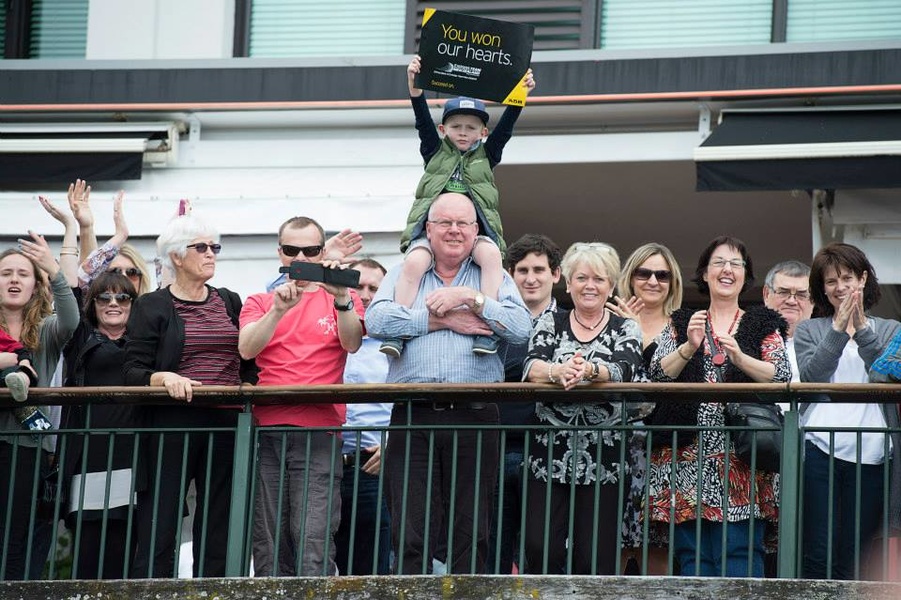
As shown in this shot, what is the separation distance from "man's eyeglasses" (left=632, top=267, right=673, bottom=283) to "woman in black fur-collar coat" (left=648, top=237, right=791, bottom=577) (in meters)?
0.55

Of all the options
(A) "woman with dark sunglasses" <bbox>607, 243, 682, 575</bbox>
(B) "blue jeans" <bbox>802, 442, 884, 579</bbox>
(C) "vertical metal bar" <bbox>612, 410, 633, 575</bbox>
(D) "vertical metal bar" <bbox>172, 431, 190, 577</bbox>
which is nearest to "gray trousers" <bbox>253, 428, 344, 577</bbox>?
(D) "vertical metal bar" <bbox>172, 431, 190, 577</bbox>

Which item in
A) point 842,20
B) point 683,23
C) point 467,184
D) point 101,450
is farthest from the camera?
point 683,23

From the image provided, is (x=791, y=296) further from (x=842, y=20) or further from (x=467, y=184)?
(x=842, y=20)

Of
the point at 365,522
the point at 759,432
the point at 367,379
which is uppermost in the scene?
the point at 367,379

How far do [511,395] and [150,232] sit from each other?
17.2 feet

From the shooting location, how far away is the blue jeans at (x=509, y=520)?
7.73 metres

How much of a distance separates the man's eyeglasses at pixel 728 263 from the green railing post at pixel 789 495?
1.10 meters

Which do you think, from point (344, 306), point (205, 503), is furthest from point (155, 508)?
point (344, 306)

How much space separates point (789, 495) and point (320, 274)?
238cm

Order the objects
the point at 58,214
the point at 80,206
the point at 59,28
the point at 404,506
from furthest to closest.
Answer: the point at 59,28
the point at 80,206
the point at 58,214
the point at 404,506

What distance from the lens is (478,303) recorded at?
732cm

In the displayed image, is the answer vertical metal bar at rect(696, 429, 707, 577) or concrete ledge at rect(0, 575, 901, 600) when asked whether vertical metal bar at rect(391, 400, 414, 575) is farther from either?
vertical metal bar at rect(696, 429, 707, 577)

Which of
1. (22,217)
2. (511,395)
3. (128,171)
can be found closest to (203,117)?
(128,171)

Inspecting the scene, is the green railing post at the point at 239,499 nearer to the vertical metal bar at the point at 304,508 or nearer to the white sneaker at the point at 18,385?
the vertical metal bar at the point at 304,508
